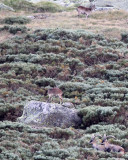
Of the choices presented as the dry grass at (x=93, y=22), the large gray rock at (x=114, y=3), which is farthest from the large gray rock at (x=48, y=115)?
the large gray rock at (x=114, y=3)

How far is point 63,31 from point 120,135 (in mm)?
14578

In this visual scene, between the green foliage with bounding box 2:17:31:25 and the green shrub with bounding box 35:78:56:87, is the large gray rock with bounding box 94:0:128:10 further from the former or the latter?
the green shrub with bounding box 35:78:56:87

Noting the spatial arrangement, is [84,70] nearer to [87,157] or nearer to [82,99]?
[82,99]

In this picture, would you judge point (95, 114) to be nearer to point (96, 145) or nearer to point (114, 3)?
point (96, 145)

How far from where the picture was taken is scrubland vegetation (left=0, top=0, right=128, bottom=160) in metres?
11.1

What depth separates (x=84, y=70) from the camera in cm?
2072

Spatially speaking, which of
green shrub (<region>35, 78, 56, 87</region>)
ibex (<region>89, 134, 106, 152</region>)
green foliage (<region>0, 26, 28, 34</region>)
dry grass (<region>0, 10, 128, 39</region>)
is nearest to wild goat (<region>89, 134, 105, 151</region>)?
ibex (<region>89, 134, 106, 152</region>)

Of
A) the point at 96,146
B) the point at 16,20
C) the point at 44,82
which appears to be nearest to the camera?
the point at 96,146

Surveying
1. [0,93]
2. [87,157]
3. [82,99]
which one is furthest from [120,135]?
[0,93]

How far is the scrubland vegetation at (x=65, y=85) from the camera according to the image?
36.4 ft

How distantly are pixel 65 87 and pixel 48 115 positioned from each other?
15.7ft

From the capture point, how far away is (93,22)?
30047mm

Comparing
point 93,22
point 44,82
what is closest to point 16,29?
point 93,22

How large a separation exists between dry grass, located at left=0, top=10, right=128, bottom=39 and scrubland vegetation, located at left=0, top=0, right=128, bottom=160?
75 centimetres
